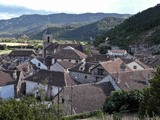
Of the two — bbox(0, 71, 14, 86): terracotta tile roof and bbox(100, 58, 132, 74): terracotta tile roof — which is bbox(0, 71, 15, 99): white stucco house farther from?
bbox(100, 58, 132, 74): terracotta tile roof

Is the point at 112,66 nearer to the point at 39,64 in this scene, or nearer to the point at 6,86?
Result: the point at 6,86

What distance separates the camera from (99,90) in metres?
38.3

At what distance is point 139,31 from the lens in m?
126

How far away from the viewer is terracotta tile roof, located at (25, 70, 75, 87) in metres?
43.1

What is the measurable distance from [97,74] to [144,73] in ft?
26.1

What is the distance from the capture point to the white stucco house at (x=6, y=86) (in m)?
44.0

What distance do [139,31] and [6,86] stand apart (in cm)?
8915

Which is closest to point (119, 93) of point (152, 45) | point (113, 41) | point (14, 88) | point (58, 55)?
point (14, 88)

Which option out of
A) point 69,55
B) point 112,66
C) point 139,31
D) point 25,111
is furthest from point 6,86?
point 139,31

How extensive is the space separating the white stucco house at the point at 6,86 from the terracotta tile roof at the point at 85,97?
35.2 feet

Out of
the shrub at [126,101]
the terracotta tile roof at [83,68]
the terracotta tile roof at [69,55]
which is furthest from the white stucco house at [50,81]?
the terracotta tile roof at [69,55]

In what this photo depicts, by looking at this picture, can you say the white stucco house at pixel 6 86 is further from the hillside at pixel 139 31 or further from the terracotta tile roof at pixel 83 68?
the hillside at pixel 139 31

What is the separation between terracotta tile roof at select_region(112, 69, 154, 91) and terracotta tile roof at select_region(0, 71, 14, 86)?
14.3 metres

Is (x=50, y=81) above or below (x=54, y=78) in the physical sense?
below
